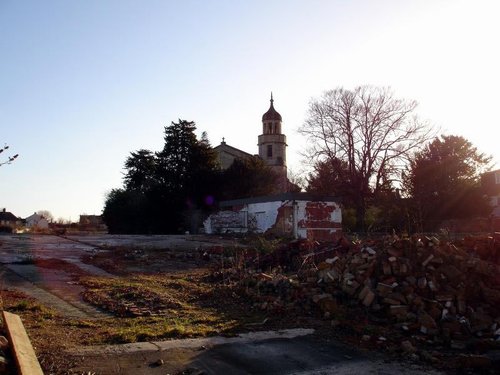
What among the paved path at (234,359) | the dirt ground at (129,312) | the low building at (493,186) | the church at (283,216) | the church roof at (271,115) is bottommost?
the paved path at (234,359)

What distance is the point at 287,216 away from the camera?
31688 millimetres

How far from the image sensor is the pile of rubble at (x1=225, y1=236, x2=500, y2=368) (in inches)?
320

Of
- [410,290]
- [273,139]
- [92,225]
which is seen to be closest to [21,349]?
[410,290]

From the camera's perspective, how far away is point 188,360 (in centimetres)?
635

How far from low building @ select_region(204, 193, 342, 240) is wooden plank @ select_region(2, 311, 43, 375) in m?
24.4

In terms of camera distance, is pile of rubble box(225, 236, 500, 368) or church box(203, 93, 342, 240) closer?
pile of rubble box(225, 236, 500, 368)

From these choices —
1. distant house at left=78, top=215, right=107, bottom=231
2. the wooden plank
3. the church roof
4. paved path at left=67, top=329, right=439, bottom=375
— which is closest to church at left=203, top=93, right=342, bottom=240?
paved path at left=67, top=329, right=439, bottom=375

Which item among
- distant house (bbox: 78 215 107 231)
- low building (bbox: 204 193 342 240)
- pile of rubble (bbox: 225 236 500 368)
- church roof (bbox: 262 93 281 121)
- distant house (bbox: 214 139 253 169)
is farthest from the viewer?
church roof (bbox: 262 93 281 121)

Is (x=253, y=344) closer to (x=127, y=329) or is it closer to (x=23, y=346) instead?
(x=127, y=329)

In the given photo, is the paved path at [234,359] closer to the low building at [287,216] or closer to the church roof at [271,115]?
the low building at [287,216]

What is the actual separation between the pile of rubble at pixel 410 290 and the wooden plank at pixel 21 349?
4653mm

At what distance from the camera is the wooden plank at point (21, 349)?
202 inches

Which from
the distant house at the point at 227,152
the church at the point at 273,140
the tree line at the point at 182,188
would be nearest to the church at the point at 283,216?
the tree line at the point at 182,188

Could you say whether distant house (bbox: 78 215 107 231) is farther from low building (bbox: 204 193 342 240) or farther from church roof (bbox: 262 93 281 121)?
low building (bbox: 204 193 342 240)
